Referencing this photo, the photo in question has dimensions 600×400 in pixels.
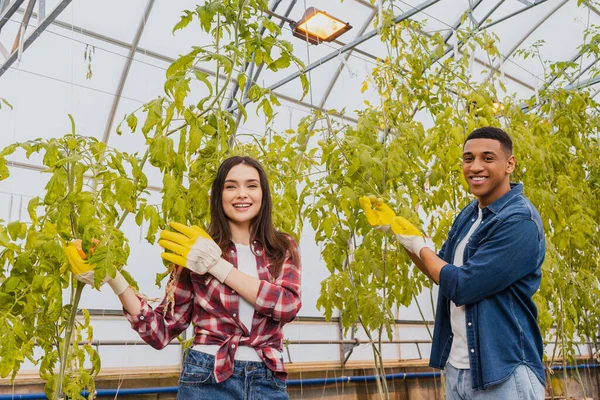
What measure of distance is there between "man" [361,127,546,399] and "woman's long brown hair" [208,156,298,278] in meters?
0.47

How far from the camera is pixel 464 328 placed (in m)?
1.68

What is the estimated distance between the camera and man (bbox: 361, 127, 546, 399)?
62.4 inches

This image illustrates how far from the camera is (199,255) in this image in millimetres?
1383

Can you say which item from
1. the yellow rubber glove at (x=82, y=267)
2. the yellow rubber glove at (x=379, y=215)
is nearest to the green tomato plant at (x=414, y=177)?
the yellow rubber glove at (x=379, y=215)

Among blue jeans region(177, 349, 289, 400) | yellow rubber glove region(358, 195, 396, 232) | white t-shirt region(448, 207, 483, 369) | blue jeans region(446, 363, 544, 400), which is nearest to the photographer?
blue jeans region(177, 349, 289, 400)

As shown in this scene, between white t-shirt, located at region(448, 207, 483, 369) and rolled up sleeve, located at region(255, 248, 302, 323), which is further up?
rolled up sleeve, located at region(255, 248, 302, 323)

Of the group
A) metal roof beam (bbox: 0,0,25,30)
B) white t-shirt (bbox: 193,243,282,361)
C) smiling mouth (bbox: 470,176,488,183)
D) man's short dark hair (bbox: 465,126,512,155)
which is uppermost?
metal roof beam (bbox: 0,0,25,30)

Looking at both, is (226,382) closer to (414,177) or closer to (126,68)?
(414,177)

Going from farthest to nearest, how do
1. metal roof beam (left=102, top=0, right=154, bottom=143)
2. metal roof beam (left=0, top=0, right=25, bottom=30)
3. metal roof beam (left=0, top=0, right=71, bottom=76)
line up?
metal roof beam (left=102, top=0, right=154, bottom=143), metal roof beam (left=0, top=0, right=25, bottom=30), metal roof beam (left=0, top=0, right=71, bottom=76)

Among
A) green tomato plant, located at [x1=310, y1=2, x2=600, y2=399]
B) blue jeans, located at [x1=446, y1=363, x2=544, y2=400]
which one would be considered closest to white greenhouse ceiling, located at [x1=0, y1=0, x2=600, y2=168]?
green tomato plant, located at [x1=310, y1=2, x2=600, y2=399]

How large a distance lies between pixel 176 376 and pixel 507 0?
5566mm

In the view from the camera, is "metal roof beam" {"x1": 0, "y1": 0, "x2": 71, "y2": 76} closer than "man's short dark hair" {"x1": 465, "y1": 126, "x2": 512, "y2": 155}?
No

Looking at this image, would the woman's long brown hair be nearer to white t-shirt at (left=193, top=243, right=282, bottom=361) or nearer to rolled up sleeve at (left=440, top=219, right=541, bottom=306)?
white t-shirt at (left=193, top=243, right=282, bottom=361)

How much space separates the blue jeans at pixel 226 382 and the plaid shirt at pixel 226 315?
23mm
